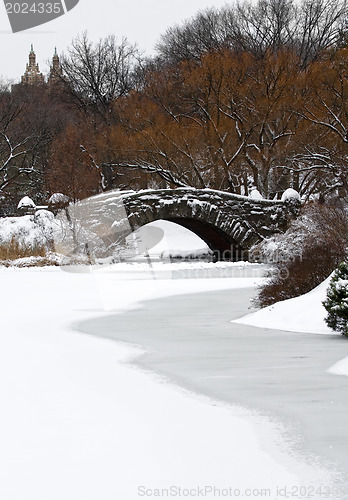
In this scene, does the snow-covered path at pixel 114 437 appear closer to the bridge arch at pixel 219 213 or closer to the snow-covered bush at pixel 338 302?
the snow-covered bush at pixel 338 302

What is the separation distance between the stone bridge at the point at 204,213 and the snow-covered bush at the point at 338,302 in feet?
71.2

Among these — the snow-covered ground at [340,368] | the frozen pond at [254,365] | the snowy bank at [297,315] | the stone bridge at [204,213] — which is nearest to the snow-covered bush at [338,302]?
the frozen pond at [254,365]

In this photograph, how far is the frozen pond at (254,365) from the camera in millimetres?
5670

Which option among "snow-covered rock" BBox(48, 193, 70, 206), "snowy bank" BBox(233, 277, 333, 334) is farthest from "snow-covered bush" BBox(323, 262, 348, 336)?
"snow-covered rock" BBox(48, 193, 70, 206)

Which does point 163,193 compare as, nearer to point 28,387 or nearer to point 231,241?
point 231,241

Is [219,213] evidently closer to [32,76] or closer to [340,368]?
[340,368]

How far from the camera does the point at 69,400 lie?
21.8 feet

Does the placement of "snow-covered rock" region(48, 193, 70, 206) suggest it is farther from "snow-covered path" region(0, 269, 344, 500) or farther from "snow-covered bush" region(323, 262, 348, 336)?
"snow-covered path" region(0, 269, 344, 500)

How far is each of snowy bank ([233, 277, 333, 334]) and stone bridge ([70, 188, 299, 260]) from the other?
19.6 meters

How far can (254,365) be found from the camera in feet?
27.0

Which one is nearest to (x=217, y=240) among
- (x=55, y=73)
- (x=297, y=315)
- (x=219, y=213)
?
(x=219, y=213)

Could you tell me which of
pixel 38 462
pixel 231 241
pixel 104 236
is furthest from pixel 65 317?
pixel 231 241

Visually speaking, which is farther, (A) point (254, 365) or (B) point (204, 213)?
(B) point (204, 213)

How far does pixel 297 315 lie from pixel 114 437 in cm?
662
